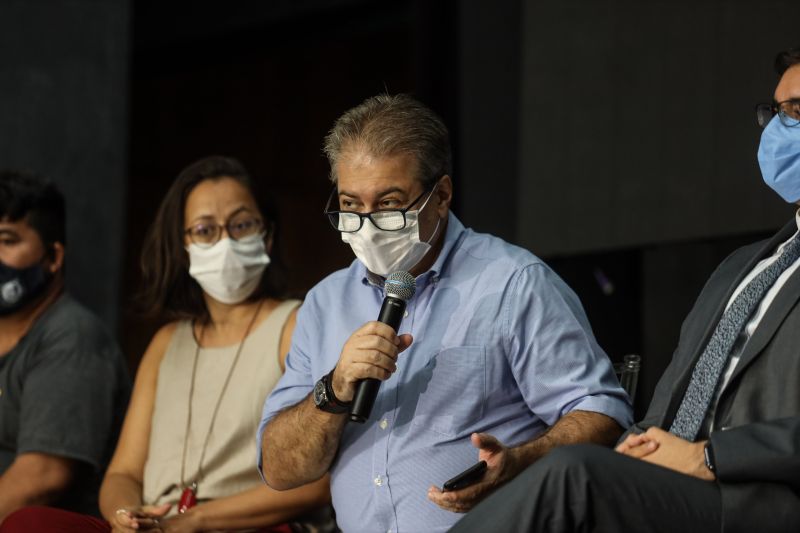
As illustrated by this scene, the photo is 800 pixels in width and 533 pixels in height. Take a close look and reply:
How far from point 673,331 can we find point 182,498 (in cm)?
163

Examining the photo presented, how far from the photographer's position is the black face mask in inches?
141

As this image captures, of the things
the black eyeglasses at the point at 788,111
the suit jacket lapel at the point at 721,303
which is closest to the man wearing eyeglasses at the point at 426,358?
the suit jacket lapel at the point at 721,303

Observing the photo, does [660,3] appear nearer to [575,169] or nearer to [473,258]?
[575,169]

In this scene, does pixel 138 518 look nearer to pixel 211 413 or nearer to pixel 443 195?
pixel 211 413

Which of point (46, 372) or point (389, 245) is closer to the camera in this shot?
point (389, 245)

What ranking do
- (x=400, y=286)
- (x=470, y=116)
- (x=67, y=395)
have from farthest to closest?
(x=470, y=116), (x=67, y=395), (x=400, y=286)

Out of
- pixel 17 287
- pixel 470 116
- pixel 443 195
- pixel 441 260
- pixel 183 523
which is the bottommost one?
pixel 183 523

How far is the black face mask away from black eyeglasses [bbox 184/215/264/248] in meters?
0.57

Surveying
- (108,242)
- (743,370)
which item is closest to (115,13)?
(108,242)

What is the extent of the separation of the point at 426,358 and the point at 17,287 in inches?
61.0

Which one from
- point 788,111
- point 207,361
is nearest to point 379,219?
point 788,111

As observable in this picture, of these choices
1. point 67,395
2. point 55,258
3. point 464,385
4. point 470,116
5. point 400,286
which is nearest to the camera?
point 400,286

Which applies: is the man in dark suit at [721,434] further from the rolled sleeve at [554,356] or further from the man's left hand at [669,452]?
the rolled sleeve at [554,356]

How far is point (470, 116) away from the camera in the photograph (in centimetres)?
575
